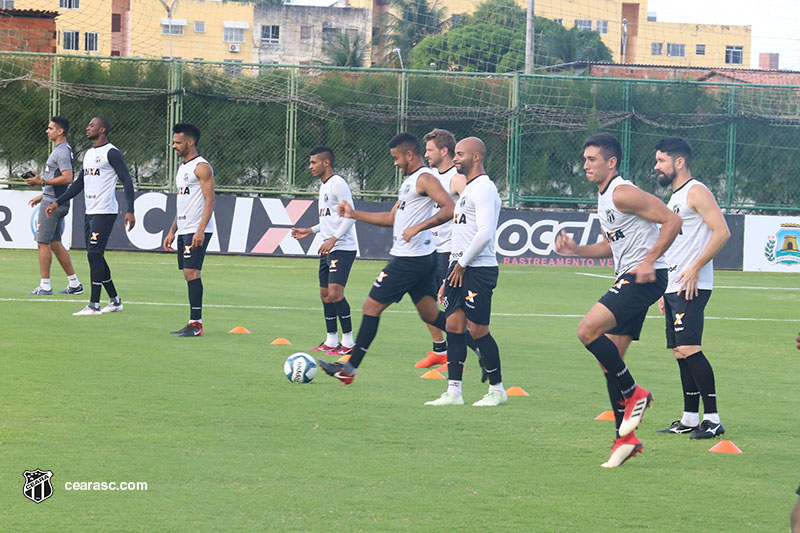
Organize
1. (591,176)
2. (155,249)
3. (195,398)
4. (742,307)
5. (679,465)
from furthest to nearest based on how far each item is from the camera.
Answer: (155,249)
(742,307)
(195,398)
(591,176)
(679,465)

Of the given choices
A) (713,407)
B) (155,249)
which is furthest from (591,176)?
(155,249)

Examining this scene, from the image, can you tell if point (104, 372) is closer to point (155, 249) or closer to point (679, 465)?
point (679, 465)

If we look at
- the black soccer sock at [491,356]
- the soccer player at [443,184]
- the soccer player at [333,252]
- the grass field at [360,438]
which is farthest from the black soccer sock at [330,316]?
the black soccer sock at [491,356]

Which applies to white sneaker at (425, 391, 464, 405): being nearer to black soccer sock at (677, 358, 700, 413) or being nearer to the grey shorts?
black soccer sock at (677, 358, 700, 413)

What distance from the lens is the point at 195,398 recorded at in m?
8.54

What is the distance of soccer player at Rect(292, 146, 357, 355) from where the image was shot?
11523 mm

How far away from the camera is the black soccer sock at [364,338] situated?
360 inches

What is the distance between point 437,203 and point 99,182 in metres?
6.11

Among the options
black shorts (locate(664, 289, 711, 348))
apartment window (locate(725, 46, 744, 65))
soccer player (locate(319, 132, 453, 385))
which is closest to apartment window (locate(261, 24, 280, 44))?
apartment window (locate(725, 46, 744, 65))

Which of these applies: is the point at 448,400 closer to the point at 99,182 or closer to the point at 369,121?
the point at 99,182

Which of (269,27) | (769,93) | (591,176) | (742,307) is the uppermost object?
(269,27)

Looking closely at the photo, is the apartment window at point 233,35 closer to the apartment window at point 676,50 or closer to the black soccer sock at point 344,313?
the apartment window at point 676,50

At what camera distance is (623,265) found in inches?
292

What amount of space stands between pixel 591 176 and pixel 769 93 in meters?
22.4
